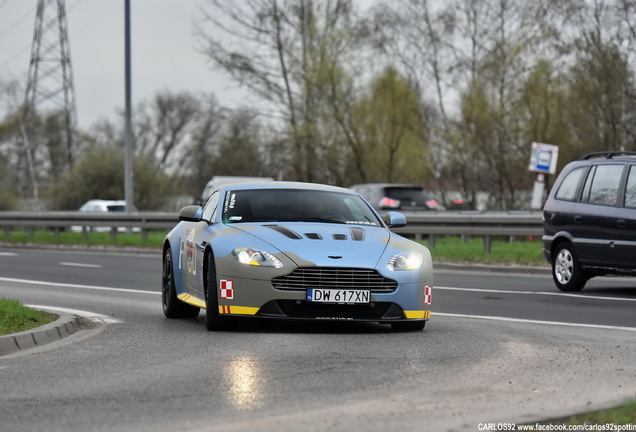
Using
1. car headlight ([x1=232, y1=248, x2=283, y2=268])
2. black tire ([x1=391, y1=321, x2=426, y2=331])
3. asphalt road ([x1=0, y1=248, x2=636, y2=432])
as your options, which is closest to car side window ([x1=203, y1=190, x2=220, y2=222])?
asphalt road ([x1=0, y1=248, x2=636, y2=432])

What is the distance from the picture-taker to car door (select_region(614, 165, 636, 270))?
658 inches

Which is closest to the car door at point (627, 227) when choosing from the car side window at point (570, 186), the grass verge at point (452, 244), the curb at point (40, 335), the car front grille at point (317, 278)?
the car side window at point (570, 186)

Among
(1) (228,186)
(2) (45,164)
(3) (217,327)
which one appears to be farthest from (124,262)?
(2) (45,164)

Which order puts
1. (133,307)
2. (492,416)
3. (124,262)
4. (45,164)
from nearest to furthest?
(492,416), (133,307), (124,262), (45,164)

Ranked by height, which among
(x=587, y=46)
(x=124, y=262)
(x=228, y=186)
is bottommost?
(x=124, y=262)

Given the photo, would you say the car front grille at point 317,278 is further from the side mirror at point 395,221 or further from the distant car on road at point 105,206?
the distant car on road at point 105,206

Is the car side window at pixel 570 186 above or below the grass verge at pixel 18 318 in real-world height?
above

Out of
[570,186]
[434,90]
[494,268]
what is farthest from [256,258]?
[434,90]

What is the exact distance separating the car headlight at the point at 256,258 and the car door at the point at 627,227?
279 inches

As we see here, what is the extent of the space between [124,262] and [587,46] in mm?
17863

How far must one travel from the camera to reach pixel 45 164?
342 feet

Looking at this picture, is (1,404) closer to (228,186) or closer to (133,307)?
(228,186)

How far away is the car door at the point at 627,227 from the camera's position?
16.7 m

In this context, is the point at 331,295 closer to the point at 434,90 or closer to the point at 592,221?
the point at 592,221
